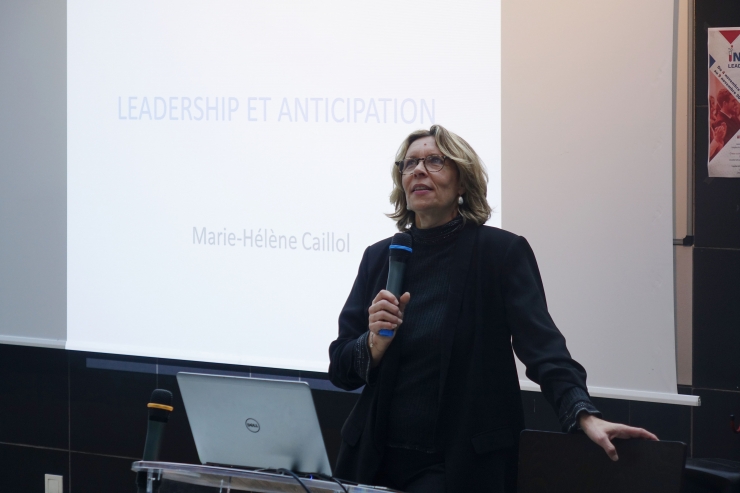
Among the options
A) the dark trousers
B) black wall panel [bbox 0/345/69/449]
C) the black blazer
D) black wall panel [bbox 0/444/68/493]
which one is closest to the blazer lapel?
the black blazer

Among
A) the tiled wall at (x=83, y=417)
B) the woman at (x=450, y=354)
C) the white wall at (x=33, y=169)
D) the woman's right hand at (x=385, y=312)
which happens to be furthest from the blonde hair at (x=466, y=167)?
the white wall at (x=33, y=169)

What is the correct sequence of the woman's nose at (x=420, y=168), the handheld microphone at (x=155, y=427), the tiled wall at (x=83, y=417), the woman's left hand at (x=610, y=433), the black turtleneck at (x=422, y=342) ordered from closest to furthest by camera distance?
the woman's left hand at (x=610, y=433) → the handheld microphone at (x=155, y=427) → the black turtleneck at (x=422, y=342) → the woman's nose at (x=420, y=168) → the tiled wall at (x=83, y=417)

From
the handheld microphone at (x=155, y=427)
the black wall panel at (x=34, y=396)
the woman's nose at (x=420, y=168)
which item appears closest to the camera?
the handheld microphone at (x=155, y=427)

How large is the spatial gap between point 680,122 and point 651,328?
70 centimetres

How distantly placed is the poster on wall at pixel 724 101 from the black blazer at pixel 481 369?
1.18 meters

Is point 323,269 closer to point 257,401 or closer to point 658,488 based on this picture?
point 257,401

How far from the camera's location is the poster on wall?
264cm

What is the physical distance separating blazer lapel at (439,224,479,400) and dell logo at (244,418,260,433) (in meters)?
0.42

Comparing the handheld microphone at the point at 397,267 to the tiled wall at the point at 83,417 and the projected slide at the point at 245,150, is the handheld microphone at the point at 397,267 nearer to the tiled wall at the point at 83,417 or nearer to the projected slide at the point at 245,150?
the projected slide at the point at 245,150

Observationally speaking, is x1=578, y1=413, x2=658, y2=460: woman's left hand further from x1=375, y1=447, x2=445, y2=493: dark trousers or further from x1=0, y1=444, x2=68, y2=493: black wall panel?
x1=0, y1=444, x2=68, y2=493: black wall panel

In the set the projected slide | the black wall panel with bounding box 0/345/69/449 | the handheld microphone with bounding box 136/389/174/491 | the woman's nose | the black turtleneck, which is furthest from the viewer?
the black wall panel with bounding box 0/345/69/449

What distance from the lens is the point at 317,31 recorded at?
3.05 metres

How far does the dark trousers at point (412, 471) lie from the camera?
1758mm

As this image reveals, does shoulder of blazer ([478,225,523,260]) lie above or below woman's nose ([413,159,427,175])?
below
